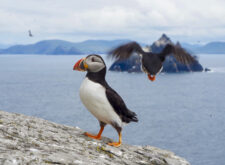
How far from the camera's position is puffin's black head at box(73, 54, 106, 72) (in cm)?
980

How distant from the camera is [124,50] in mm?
11016

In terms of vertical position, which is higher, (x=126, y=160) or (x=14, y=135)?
(x=14, y=135)

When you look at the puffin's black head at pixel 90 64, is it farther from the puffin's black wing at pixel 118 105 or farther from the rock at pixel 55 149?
the rock at pixel 55 149

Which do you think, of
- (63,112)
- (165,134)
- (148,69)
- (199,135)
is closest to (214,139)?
(199,135)

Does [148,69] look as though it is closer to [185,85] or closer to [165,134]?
[165,134]

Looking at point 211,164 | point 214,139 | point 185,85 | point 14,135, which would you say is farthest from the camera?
point 185,85

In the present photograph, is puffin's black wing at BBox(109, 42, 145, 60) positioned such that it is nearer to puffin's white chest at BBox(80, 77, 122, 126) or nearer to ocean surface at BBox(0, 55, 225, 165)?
puffin's white chest at BBox(80, 77, 122, 126)

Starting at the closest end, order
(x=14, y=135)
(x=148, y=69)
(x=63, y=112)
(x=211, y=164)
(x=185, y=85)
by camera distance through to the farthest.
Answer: (x=14, y=135) → (x=148, y=69) → (x=211, y=164) → (x=63, y=112) → (x=185, y=85)

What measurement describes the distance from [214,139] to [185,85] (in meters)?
99.2

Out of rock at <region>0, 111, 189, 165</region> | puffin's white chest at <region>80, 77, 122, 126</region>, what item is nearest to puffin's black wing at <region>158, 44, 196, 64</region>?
puffin's white chest at <region>80, 77, 122, 126</region>

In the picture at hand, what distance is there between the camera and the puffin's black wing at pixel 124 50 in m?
10.8

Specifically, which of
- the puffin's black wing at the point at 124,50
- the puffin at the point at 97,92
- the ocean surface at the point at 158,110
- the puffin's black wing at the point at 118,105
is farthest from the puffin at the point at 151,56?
the ocean surface at the point at 158,110

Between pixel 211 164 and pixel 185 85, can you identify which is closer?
pixel 211 164

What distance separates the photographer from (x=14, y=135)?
8172 millimetres
